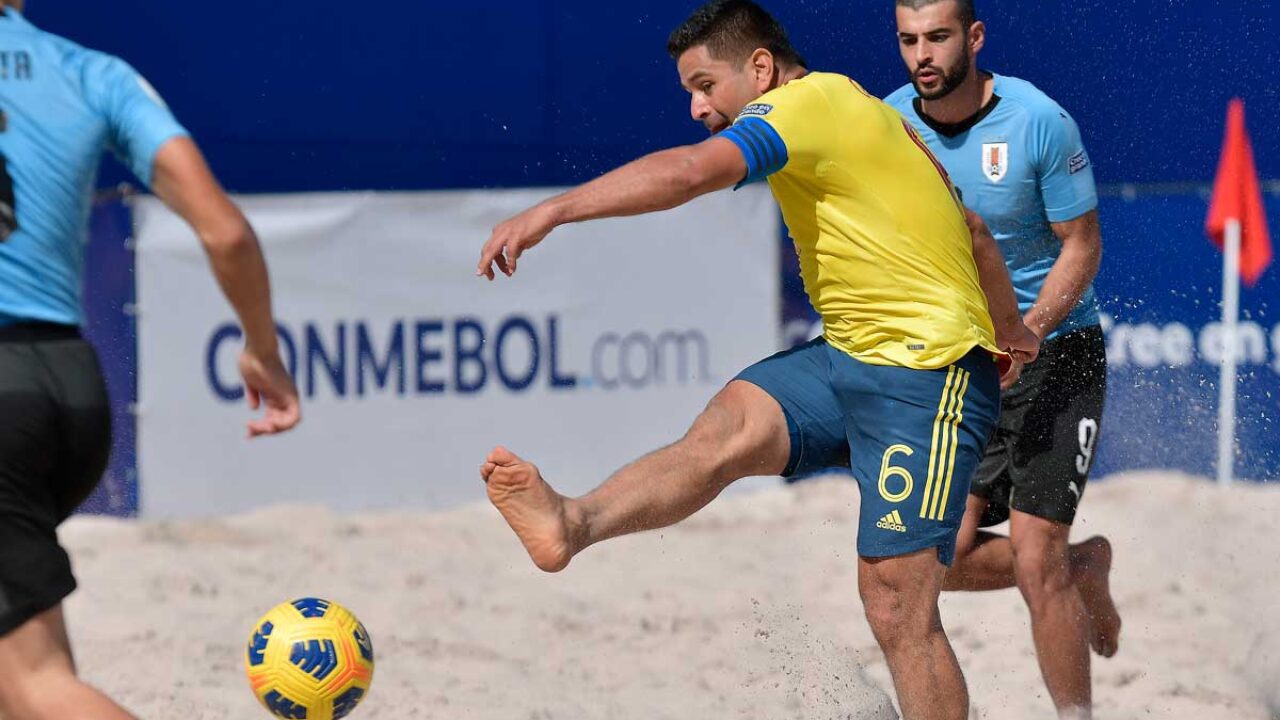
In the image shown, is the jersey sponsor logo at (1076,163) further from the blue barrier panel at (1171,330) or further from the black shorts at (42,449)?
the blue barrier panel at (1171,330)

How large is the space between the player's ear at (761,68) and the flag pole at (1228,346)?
192 inches

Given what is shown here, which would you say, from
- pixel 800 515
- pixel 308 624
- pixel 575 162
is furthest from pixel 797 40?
pixel 308 624

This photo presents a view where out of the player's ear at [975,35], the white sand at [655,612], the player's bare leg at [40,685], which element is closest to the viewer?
the player's bare leg at [40,685]

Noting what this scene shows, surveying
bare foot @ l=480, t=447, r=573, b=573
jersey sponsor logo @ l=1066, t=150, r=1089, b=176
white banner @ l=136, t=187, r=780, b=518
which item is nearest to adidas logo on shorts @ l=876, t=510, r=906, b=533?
bare foot @ l=480, t=447, r=573, b=573

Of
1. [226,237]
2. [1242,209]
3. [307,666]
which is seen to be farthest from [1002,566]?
[1242,209]

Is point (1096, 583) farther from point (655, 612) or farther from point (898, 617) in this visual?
point (655, 612)

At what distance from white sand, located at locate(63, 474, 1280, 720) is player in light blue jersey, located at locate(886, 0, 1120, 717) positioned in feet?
1.88

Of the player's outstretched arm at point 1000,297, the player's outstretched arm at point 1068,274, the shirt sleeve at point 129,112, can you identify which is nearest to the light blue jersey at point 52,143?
the shirt sleeve at point 129,112

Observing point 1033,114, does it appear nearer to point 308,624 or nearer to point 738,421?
point 738,421

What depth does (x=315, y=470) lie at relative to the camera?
7.74 metres

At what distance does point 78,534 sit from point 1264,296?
5.86 metres

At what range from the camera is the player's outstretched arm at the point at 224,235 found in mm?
2715

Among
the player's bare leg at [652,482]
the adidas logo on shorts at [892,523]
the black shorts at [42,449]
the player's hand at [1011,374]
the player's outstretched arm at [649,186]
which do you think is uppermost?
the player's outstretched arm at [649,186]

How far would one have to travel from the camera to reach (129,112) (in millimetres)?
2770
